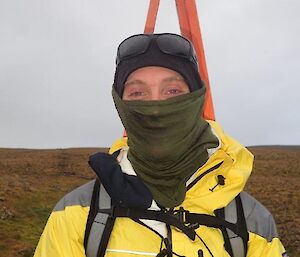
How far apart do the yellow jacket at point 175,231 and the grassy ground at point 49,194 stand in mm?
12210

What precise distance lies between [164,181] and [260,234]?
66 cm

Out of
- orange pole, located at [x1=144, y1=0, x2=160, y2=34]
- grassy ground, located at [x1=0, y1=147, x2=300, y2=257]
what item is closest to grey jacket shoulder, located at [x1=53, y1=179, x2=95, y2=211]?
orange pole, located at [x1=144, y1=0, x2=160, y2=34]

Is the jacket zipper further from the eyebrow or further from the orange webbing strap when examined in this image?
the orange webbing strap

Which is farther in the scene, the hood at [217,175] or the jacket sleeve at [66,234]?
the hood at [217,175]

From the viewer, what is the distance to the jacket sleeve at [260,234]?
2.89 m

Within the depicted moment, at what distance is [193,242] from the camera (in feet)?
9.32

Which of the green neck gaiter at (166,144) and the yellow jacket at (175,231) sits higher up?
the green neck gaiter at (166,144)

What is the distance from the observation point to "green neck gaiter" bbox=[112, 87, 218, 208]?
296cm

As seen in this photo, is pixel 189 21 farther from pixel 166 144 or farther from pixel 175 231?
pixel 175 231

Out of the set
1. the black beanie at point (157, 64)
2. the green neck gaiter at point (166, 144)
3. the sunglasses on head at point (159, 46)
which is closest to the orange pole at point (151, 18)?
the sunglasses on head at point (159, 46)

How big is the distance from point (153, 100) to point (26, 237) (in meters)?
14.7

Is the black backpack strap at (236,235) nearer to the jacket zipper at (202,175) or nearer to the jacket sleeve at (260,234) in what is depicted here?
the jacket sleeve at (260,234)

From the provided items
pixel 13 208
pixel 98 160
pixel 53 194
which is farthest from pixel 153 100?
pixel 53 194

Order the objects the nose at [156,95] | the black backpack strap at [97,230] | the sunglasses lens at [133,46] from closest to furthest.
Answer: the black backpack strap at [97,230], the nose at [156,95], the sunglasses lens at [133,46]
